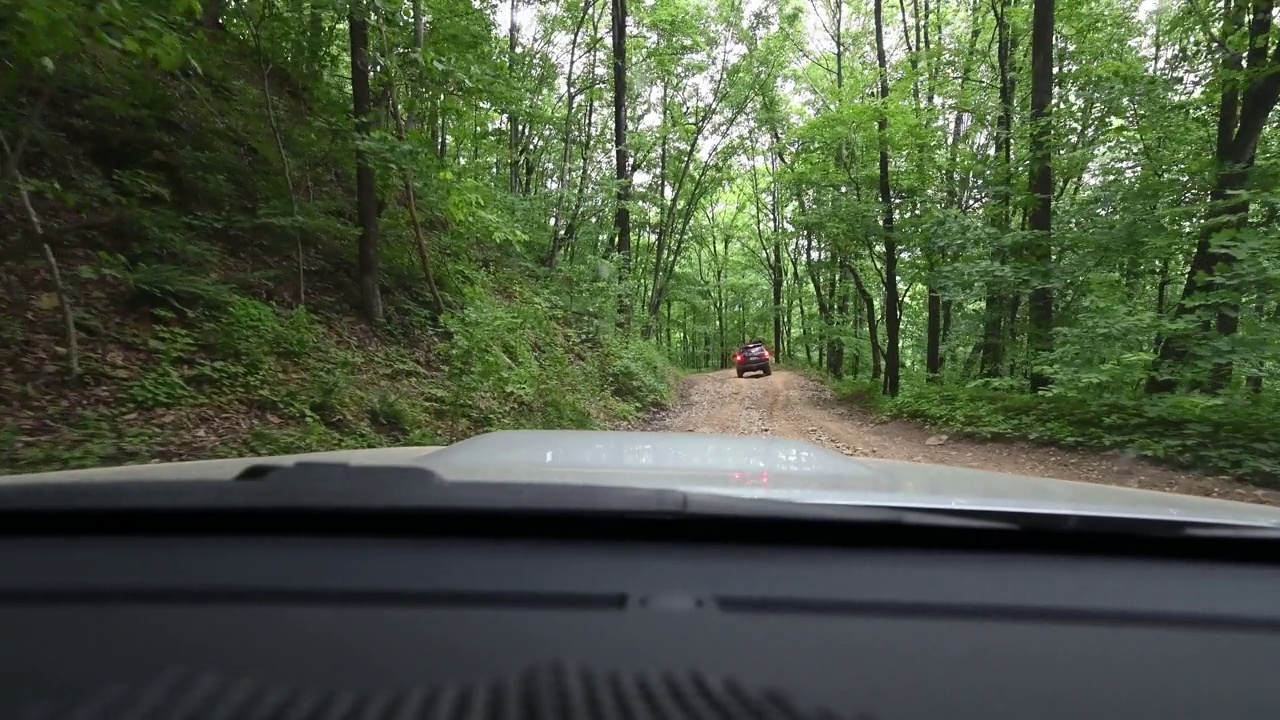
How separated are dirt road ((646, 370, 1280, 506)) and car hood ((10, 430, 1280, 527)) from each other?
667cm

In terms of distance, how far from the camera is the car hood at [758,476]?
5.86 feet

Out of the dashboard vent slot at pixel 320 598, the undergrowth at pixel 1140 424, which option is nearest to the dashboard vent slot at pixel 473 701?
the dashboard vent slot at pixel 320 598

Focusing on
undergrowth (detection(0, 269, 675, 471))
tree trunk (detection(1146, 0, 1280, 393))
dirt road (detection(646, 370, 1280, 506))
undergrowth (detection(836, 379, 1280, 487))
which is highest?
tree trunk (detection(1146, 0, 1280, 393))

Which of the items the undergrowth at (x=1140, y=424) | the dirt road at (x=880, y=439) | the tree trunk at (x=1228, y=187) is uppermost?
the tree trunk at (x=1228, y=187)

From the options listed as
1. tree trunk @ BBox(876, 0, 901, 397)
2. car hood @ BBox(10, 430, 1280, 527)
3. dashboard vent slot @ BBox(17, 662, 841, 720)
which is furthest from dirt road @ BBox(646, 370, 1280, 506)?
dashboard vent slot @ BBox(17, 662, 841, 720)

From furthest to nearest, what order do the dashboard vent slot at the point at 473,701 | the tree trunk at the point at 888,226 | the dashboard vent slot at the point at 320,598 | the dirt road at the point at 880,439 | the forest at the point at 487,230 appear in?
1. the tree trunk at the point at 888,226
2. the dirt road at the point at 880,439
3. the forest at the point at 487,230
4. the dashboard vent slot at the point at 320,598
5. the dashboard vent slot at the point at 473,701

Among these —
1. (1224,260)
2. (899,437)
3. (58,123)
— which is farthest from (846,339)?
(58,123)

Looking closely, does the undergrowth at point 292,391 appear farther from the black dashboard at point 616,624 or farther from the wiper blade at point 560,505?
the black dashboard at point 616,624

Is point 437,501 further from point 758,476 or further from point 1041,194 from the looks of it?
point 1041,194

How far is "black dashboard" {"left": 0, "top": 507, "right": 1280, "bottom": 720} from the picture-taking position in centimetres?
124

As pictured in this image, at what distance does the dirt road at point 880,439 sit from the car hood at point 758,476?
21.9ft

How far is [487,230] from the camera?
1252cm

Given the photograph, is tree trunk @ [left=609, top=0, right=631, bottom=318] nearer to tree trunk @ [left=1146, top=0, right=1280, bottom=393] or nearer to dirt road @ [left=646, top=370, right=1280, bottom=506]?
dirt road @ [left=646, top=370, right=1280, bottom=506]

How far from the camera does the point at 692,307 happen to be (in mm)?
46656
